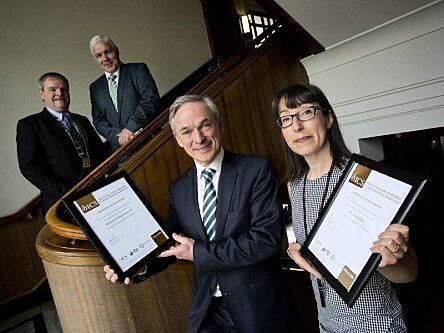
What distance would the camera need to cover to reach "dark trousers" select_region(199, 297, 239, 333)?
4.61 feet

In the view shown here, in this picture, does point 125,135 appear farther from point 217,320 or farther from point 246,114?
point 217,320

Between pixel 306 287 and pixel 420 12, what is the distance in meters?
1.94

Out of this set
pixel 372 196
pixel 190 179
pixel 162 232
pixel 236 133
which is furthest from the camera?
pixel 236 133

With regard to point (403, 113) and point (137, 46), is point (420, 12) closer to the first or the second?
point (403, 113)

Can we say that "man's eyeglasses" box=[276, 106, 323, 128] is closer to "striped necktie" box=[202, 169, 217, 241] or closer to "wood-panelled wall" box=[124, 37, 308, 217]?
"striped necktie" box=[202, 169, 217, 241]

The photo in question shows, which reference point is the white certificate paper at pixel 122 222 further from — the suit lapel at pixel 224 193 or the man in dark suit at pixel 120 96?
the man in dark suit at pixel 120 96

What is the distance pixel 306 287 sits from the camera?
210 centimetres

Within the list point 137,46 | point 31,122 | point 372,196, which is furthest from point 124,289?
point 137,46

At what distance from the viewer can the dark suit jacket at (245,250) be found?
51.7 inches

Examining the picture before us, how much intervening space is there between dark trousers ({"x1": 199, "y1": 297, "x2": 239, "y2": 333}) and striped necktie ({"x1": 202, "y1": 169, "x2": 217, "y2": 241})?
25cm

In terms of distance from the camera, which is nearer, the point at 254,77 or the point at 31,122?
the point at 31,122

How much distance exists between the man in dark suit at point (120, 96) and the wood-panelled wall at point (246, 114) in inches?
8.8

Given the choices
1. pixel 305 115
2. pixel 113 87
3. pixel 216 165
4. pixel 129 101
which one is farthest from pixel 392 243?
pixel 113 87

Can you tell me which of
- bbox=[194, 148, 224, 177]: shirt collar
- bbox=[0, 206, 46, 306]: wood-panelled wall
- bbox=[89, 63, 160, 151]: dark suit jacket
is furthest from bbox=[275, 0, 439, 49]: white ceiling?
bbox=[0, 206, 46, 306]: wood-panelled wall
